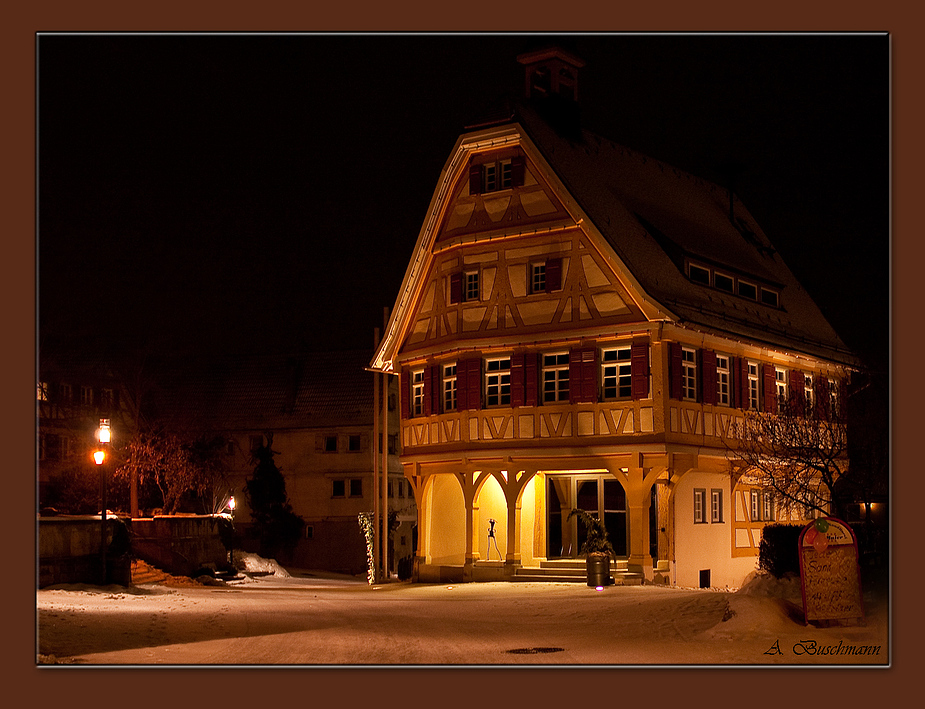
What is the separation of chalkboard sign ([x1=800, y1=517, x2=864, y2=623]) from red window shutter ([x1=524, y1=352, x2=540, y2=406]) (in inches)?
570

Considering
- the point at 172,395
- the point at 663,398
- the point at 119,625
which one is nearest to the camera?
the point at 119,625

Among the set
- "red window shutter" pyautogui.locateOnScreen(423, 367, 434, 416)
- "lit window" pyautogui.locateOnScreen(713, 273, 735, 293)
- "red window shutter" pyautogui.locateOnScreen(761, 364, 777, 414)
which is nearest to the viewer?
"red window shutter" pyautogui.locateOnScreen(761, 364, 777, 414)

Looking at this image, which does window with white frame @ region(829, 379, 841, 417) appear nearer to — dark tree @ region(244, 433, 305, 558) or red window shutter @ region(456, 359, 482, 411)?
red window shutter @ region(456, 359, 482, 411)

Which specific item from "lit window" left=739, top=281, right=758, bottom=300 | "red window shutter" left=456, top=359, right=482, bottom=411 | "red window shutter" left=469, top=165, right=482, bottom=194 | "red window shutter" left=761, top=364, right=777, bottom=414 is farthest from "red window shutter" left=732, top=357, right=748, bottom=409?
"red window shutter" left=469, top=165, right=482, bottom=194

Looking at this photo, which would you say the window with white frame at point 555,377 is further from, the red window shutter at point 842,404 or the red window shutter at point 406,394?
the red window shutter at point 842,404

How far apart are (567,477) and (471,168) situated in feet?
28.1

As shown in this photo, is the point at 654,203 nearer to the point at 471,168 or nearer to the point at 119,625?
the point at 471,168

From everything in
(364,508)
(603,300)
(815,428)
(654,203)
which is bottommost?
(364,508)

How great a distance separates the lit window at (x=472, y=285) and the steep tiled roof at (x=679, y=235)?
3703mm

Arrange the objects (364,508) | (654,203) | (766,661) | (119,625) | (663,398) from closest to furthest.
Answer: (766,661) → (119,625) → (663,398) → (654,203) → (364,508)

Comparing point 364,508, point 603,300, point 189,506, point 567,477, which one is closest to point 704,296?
point 603,300

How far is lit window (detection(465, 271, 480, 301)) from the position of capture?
112 ft

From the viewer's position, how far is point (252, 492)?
194 feet

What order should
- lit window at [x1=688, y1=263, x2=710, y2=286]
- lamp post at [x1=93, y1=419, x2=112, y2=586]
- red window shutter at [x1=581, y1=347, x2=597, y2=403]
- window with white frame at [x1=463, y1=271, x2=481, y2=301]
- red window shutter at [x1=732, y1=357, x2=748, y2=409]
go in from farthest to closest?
1. lit window at [x1=688, y1=263, x2=710, y2=286]
2. window with white frame at [x1=463, y1=271, x2=481, y2=301]
3. red window shutter at [x1=732, y1=357, x2=748, y2=409]
4. red window shutter at [x1=581, y1=347, x2=597, y2=403]
5. lamp post at [x1=93, y1=419, x2=112, y2=586]
